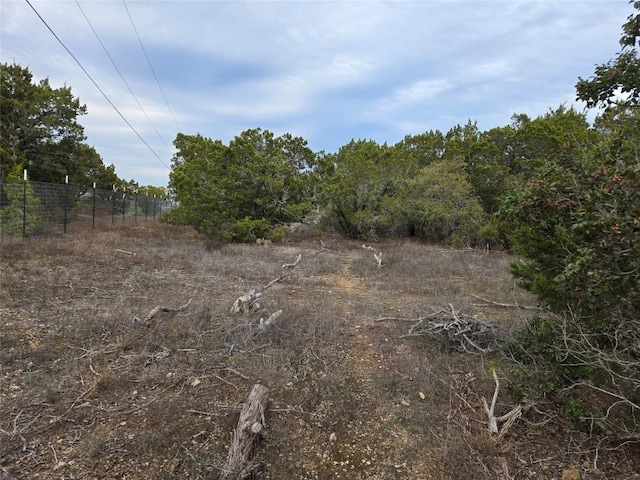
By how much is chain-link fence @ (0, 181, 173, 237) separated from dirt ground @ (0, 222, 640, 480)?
3982mm

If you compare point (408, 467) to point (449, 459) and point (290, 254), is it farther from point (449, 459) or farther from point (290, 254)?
point (290, 254)

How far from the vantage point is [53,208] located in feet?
36.5

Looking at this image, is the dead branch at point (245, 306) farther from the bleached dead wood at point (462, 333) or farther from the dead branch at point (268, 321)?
the bleached dead wood at point (462, 333)

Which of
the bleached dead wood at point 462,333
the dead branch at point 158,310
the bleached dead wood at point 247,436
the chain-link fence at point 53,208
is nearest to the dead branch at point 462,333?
the bleached dead wood at point 462,333

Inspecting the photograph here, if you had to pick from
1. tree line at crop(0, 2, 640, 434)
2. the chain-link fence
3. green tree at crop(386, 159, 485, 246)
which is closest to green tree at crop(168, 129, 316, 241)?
tree line at crop(0, 2, 640, 434)

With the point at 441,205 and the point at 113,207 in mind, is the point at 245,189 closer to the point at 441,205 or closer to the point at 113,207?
the point at 113,207

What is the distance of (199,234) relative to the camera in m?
14.9

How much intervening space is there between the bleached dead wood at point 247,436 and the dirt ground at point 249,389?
0.09 meters

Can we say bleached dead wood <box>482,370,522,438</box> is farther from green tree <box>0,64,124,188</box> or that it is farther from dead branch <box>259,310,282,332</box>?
green tree <box>0,64,124,188</box>

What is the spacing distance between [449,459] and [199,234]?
13.9 m

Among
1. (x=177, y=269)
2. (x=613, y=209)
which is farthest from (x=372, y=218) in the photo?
(x=613, y=209)

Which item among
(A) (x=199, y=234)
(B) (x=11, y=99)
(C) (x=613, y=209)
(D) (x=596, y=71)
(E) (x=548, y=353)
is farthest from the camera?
(A) (x=199, y=234)

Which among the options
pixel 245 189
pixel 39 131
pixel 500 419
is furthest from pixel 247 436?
pixel 39 131

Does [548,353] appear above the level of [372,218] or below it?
below
